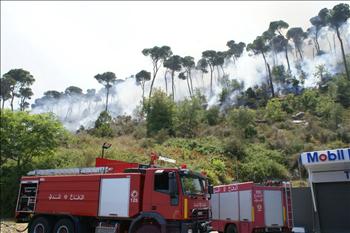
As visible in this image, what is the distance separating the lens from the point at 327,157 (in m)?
12.8

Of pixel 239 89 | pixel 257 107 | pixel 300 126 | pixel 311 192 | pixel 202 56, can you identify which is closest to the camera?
pixel 311 192

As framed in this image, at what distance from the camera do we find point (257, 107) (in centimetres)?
6159

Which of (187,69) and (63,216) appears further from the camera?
(187,69)

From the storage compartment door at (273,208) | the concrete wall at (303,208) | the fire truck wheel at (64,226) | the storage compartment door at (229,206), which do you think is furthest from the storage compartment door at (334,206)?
the fire truck wheel at (64,226)

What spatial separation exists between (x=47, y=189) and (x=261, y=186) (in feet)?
28.6

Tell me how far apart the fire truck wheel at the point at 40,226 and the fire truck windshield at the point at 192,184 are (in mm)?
6075

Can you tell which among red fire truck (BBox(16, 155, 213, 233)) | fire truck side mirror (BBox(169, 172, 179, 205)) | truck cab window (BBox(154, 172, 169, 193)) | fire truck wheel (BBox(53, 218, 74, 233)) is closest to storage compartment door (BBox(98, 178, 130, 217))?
red fire truck (BBox(16, 155, 213, 233))

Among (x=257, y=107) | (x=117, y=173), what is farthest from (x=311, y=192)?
(x=257, y=107)

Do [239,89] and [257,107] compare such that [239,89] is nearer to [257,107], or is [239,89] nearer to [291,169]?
[257,107]

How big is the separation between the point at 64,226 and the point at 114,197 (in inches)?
100

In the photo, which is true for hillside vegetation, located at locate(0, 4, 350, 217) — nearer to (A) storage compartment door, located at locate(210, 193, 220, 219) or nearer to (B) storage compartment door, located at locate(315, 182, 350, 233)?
(A) storage compartment door, located at locate(210, 193, 220, 219)

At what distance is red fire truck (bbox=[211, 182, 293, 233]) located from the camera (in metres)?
14.8

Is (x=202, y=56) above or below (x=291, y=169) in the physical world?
above

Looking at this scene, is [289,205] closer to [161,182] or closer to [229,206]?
[229,206]
